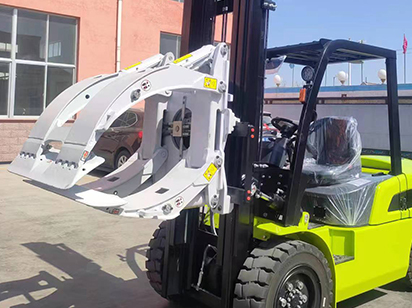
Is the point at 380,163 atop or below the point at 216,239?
atop

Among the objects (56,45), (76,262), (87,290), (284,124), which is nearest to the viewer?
(284,124)

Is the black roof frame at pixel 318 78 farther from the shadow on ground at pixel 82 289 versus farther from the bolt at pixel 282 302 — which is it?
the shadow on ground at pixel 82 289

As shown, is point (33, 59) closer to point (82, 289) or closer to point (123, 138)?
point (123, 138)

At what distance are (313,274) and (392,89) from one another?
6.88ft

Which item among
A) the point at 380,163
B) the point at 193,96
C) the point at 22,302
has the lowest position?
the point at 22,302

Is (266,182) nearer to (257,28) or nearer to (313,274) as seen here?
(313,274)

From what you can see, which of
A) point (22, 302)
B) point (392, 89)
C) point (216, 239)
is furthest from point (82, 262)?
point (392, 89)

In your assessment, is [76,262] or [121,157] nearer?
[76,262]

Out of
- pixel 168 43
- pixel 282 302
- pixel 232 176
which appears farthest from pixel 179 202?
pixel 168 43

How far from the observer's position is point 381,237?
455 cm

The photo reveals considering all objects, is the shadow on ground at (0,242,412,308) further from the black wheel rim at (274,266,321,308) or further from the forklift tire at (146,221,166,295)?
the black wheel rim at (274,266,321,308)

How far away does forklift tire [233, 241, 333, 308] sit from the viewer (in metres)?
3.57

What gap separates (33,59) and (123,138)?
4650 mm

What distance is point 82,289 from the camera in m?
5.00
